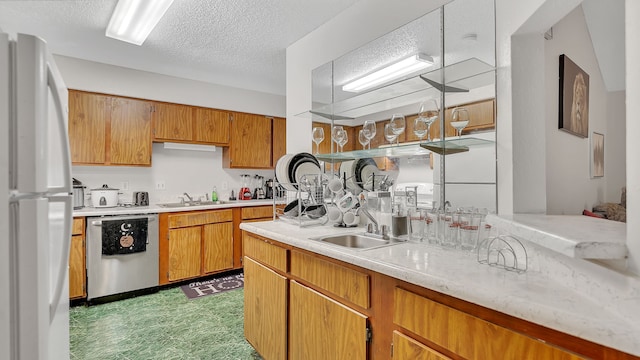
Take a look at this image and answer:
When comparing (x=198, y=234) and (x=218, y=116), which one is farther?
(x=218, y=116)

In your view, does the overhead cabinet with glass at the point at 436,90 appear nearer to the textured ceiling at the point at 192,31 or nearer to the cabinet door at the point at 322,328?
the textured ceiling at the point at 192,31

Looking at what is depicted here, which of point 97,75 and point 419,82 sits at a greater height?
point 97,75

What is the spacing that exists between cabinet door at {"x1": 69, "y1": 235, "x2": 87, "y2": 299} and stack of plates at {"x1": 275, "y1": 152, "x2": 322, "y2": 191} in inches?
81.5

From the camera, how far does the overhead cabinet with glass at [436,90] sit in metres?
1.50

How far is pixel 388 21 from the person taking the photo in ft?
6.88

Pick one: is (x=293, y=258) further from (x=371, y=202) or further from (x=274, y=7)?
(x=274, y=7)

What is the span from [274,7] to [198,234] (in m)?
2.56

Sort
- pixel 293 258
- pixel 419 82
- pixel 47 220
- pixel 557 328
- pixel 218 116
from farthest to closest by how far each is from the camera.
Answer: pixel 218 116 → pixel 419 82 → pixel 293 258 → pixel 47 220 → pixel 557 328

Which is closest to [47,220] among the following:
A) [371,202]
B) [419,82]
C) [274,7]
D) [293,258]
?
[293,258]

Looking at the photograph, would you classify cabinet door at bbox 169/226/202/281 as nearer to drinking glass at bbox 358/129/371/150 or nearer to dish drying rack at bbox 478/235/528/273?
drinking glass at bbox 358/129/371/150

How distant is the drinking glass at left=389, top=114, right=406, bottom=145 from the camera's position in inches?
76.4

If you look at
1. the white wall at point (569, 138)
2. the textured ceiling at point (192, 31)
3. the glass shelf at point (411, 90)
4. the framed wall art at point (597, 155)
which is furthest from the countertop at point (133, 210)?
the framed wall art at point (597, 155)

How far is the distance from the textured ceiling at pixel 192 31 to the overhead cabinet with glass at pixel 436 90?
0.63 m

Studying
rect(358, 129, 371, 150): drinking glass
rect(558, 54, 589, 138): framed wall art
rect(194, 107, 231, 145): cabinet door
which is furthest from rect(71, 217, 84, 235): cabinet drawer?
rect(558, 54, 589, 138): framed wall art
